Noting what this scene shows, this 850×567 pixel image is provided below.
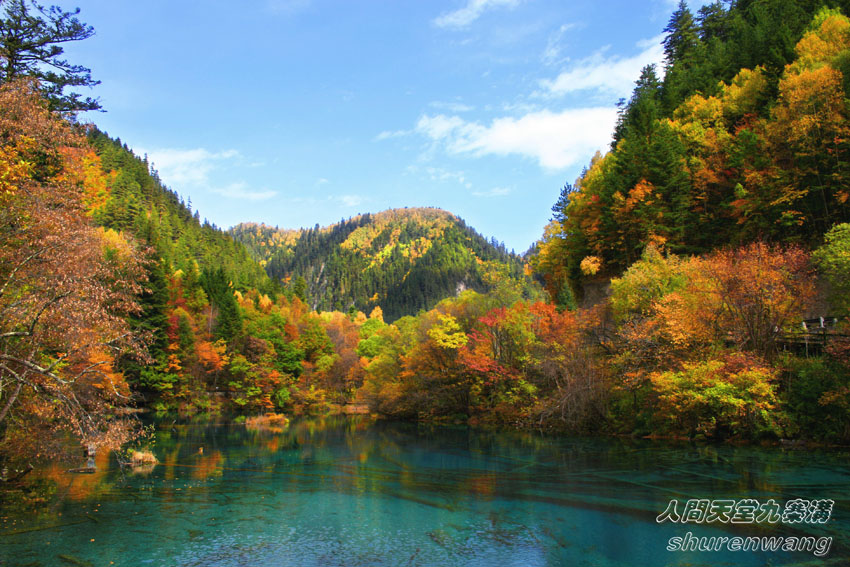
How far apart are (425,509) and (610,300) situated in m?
24.7

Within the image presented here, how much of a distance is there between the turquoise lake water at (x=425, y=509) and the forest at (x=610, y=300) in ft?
8.55

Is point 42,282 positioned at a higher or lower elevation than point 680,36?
lower

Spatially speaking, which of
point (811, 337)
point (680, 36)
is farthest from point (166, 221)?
point (811, 337)

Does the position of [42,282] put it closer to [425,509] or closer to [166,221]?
[425,509]

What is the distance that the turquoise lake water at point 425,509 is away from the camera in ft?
39.1

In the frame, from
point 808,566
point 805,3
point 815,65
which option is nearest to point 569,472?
point 808,566

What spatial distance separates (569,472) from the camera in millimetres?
21656

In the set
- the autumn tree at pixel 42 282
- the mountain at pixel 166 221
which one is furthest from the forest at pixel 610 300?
the mountain at pixel 166 221

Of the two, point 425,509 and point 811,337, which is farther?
point 811,337

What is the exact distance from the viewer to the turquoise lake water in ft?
39.1

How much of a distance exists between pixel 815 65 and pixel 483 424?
37.2m

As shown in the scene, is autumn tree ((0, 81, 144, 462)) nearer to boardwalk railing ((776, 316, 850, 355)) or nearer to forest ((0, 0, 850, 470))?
forest ((0, 0, 850, 470))

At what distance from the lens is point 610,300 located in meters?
36.3

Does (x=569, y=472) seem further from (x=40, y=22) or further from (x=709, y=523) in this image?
(x=40, y=22)
